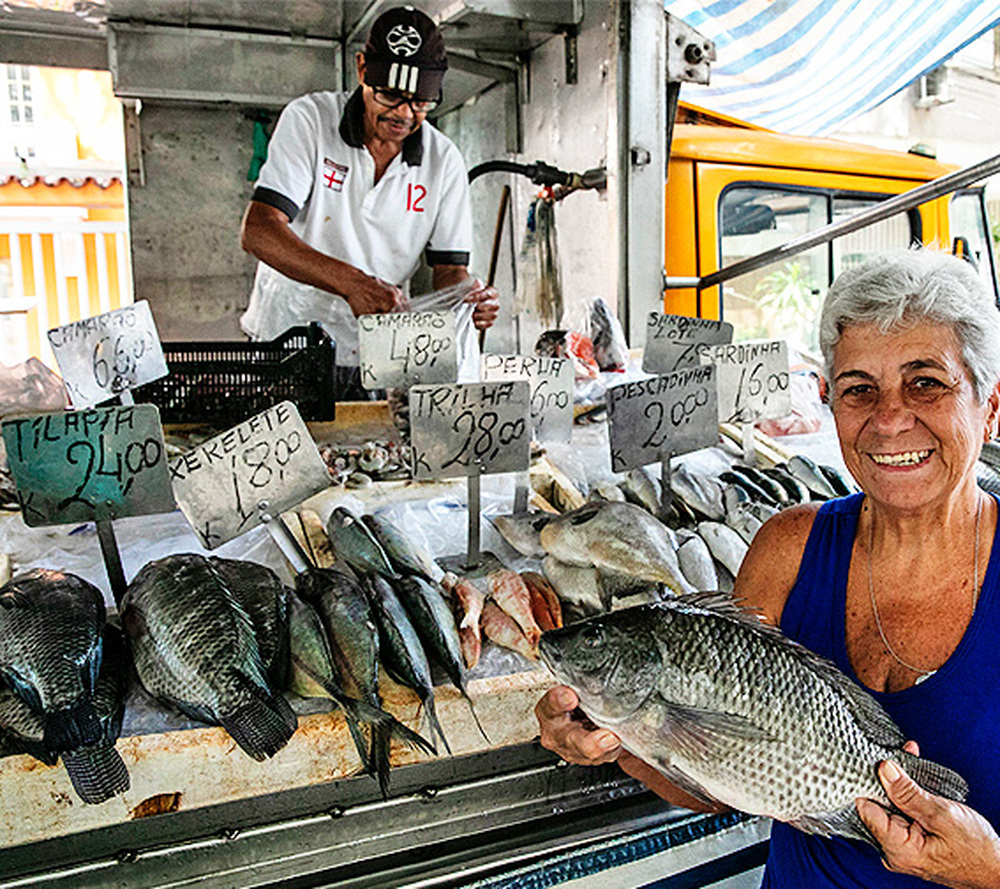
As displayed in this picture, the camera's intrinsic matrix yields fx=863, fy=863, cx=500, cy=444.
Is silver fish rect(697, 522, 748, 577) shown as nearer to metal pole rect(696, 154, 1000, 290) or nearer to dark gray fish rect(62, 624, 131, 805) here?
dark gray fish rect(62, 624, 131, 805)

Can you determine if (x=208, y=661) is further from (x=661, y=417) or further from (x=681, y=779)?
(x=661, y=417)

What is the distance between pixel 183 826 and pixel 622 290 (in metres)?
3.40

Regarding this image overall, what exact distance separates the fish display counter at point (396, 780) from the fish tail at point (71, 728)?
1.9 inches

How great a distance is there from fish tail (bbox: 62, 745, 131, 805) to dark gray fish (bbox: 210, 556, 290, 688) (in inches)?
10.6

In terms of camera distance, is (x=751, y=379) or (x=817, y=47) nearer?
(x=751, y=379)

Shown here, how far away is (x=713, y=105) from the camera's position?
5633mm

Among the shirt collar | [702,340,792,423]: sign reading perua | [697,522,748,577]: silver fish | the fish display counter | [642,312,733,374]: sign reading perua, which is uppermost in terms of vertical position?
the shirt collar

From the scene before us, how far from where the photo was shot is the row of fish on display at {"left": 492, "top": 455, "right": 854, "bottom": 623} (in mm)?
1882

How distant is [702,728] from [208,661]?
2.60 ft

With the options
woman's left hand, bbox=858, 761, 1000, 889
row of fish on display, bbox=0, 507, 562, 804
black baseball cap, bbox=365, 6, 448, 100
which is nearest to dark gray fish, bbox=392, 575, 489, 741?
row of fish on display, bbox=0, 507, 562, 804

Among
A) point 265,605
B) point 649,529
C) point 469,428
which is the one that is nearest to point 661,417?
point 649,529

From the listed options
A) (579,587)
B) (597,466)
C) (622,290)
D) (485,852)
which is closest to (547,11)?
(622,290)

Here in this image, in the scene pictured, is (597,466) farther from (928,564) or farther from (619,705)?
(619,705)

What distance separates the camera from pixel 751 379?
2.58 metres
